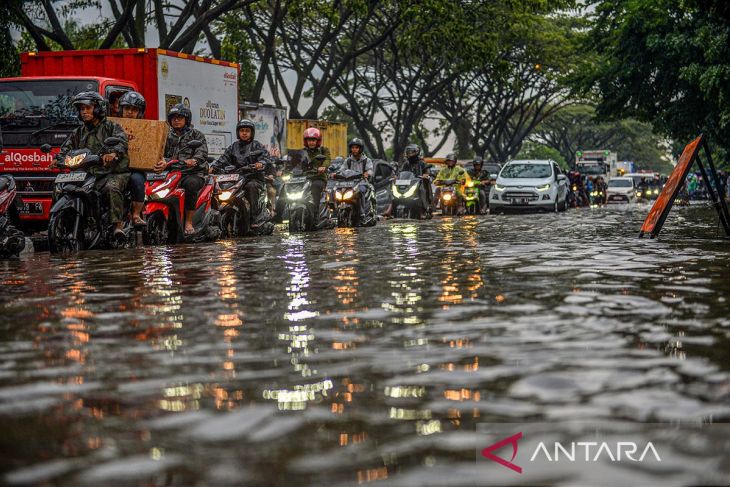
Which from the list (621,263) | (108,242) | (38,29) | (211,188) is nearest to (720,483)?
(621,263)

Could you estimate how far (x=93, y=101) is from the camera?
14398 millimetres

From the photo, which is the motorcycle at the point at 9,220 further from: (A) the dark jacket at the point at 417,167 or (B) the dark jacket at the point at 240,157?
(A) the dark jacket at the point at 417,167

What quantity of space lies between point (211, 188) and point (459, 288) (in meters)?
8.50

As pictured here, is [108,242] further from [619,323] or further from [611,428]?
[611,428]

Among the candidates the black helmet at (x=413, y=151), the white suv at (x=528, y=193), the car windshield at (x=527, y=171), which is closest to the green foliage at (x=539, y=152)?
the car windshield at (x=527, y=171)

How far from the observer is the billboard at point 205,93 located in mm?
20000

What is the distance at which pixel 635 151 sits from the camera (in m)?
108

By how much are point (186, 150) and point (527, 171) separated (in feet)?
71.0

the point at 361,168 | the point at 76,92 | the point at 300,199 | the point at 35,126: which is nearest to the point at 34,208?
the point at 35,126

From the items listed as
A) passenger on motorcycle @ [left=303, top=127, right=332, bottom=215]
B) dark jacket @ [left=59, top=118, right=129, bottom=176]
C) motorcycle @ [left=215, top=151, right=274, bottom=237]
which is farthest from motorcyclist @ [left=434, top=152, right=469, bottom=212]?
dark jacket @ [left=59, top=118, right=129, bottom=176]

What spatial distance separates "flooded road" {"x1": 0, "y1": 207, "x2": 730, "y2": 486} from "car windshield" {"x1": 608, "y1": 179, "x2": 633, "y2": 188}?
5247cm

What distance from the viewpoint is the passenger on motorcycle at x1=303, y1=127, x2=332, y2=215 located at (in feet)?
66.5

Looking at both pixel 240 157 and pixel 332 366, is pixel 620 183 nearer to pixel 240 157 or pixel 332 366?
pixel 240 157

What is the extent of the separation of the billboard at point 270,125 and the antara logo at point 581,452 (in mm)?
24591
